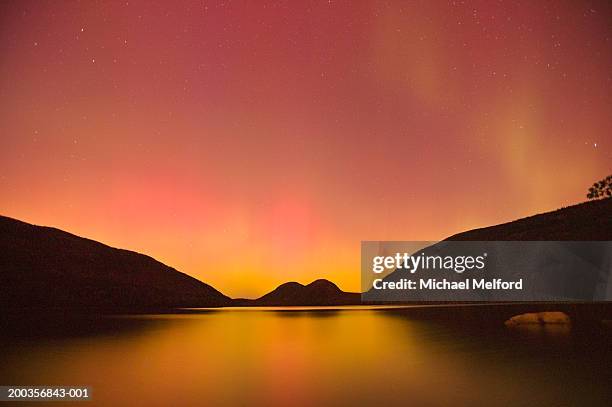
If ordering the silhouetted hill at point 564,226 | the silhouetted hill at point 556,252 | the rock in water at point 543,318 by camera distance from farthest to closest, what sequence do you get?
the silhouetted hill at point 564,226
the silhouetted hill at point 556,252
the rock in water at point 543,318

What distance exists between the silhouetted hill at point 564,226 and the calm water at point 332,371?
312 ft

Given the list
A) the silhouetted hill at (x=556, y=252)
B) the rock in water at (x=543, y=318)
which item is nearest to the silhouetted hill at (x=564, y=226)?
the silhouetted hill at (x=556, y=252)

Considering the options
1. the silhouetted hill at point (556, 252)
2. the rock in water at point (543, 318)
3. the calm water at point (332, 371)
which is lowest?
the calm water at point (332, 371)

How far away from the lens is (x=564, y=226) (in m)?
127

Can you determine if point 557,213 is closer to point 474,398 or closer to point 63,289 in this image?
point 474,398

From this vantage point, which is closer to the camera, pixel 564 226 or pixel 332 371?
pixel 332 371

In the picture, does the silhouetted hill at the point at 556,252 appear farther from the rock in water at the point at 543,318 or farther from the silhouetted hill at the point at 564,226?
the rock in water at the point at 543,318

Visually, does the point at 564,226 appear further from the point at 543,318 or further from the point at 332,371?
the point at 332,371

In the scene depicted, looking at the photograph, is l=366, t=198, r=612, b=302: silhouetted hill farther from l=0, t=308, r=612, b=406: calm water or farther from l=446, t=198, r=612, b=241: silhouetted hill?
l=0, t=308, r=612, b=406: calm water

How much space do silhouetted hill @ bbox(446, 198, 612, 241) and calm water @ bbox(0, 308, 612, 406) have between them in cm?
9501

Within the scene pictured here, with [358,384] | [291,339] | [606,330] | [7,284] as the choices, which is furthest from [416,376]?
[7,284]

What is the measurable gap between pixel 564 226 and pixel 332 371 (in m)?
125

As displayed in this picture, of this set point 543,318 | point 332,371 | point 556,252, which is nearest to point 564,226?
point 556,252

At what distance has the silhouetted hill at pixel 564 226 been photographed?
114750mm
